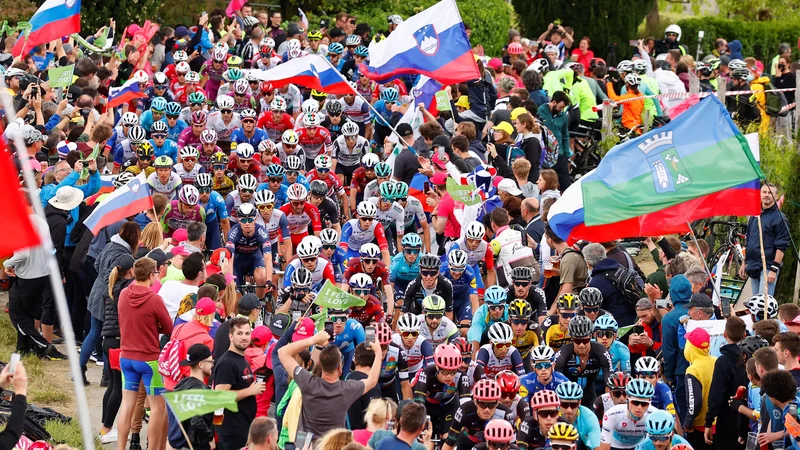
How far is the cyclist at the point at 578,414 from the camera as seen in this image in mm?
11508

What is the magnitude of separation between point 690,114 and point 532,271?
8.35 feet

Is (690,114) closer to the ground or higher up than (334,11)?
higher up

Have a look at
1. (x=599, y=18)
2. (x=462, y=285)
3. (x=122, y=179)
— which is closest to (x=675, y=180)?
(x=462, y=285)

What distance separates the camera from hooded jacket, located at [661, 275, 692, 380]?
1299 centimetres

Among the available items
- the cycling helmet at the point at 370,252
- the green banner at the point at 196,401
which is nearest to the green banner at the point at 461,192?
the cycling helmet at the point at 370,252

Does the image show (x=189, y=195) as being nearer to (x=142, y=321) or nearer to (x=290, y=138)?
(x=290, y=138)

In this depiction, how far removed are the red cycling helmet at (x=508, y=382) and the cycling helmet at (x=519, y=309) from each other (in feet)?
5.58

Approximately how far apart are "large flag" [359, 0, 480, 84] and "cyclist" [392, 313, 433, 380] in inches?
288

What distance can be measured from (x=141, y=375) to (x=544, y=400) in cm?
412

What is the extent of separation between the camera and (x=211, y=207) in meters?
16.8

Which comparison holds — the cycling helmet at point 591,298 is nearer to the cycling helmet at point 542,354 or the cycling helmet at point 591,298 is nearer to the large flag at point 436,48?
the cycling helmet at point 542,354

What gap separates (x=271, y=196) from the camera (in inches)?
650

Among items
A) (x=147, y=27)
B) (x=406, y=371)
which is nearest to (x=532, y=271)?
(x=406, y=371)

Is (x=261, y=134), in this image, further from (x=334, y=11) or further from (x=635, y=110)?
(x=334, y=11)
